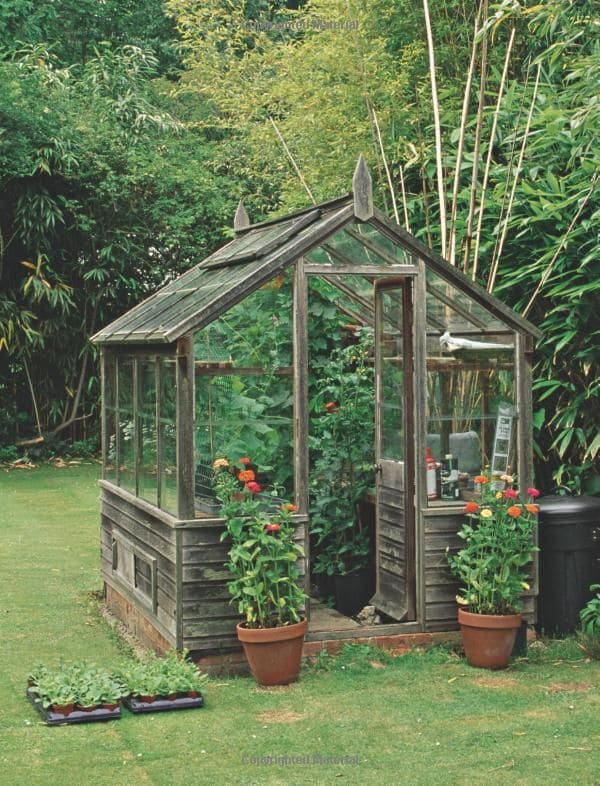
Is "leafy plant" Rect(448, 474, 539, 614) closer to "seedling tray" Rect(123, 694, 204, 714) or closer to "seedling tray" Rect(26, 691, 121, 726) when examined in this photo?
"seedling tray" Rect(123, 694, 204, 714)

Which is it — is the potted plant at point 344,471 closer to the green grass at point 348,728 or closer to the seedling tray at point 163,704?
the green grass at point 348,728

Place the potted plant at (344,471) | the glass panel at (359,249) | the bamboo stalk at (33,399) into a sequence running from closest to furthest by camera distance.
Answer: the glass panel at (359,249)
the potted plant at (344,471)
the bamboo stalk at (33,399)

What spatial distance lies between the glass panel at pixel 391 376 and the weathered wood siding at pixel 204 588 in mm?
1267

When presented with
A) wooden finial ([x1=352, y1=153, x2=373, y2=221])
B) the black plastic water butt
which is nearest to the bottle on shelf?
the black plastic water butt

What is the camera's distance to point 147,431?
21.8 feet

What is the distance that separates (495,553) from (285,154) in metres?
7.76

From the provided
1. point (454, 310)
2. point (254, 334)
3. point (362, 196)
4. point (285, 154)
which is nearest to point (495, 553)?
point (454, 310)

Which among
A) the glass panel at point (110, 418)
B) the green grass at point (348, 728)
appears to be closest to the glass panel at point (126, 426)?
the glass panel at point (110, 418)

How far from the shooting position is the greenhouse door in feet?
21.0

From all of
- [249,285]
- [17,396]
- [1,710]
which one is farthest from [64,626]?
[17,396]

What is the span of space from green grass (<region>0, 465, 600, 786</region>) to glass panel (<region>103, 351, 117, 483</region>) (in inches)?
48.5

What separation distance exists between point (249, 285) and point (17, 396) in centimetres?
1042

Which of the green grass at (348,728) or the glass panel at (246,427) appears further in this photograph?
the glass panel at (246,427)

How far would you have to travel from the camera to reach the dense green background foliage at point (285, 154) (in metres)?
7.27
